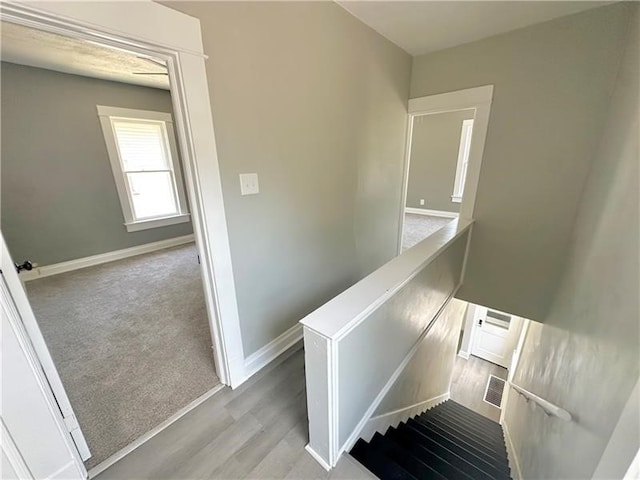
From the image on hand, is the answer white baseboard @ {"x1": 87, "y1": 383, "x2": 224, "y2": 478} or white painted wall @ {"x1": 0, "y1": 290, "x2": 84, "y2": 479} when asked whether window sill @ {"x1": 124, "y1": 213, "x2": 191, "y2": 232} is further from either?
white painted wall @ {"x1": 0, "y1": 290, "x2": 84, "y2": 479}

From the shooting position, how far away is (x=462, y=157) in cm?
550

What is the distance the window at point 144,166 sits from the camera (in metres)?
3.64

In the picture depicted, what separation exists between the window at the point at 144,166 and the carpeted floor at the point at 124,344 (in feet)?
3.68

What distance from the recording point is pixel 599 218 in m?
1.61

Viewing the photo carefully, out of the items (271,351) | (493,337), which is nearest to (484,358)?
(493,337)

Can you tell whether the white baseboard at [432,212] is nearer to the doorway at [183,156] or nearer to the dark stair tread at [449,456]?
the dark stair tread at [449,456]

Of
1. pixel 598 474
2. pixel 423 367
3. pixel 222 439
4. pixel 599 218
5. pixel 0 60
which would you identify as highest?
pixel 0 60

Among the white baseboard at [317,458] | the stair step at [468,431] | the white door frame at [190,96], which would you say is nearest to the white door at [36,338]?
the white door frame at [190,96]

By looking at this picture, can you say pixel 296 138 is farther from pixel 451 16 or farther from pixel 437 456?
pixel 437 456

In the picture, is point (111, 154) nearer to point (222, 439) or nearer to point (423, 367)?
point (222, 439)

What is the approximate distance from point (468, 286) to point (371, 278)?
208cm

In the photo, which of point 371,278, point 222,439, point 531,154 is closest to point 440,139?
point 531,154

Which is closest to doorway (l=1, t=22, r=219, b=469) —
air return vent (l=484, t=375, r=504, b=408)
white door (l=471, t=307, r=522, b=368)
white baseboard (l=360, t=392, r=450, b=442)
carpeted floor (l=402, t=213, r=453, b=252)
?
white baseboard (l=360, t=392, r=450, b=442)

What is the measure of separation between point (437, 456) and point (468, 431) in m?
1.36
